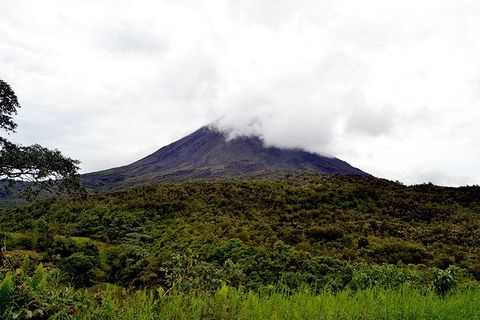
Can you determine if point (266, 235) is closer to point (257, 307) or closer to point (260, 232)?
point (260, 232)

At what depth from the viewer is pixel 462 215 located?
23031 mm

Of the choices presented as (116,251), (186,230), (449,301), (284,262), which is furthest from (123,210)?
(449,301)

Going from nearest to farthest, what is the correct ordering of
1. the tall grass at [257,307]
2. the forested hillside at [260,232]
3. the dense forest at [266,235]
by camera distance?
the tall grass at [257,307]
the dense forest at [266,235]
the forested hillside at [260,232]

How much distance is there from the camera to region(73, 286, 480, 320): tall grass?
362cm

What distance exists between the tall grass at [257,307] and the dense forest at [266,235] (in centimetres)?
49

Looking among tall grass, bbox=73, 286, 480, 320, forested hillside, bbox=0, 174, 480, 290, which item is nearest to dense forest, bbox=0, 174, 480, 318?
forested hillside, bbox=0, 174, 480, 290

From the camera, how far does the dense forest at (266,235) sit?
12078 mm

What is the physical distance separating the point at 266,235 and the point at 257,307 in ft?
46.7

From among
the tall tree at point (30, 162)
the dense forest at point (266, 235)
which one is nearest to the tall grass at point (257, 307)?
the dense forest at point (266, 235)

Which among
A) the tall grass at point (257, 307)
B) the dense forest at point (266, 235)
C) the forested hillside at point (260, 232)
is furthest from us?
the forested hillside at point (260, 232)

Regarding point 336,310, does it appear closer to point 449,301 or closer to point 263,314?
point 263,314

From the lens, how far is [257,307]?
4121mm

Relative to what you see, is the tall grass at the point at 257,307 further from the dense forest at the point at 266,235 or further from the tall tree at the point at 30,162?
the tall tree at the point at 30,162

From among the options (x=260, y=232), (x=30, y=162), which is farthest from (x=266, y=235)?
(x=30, y=162)
